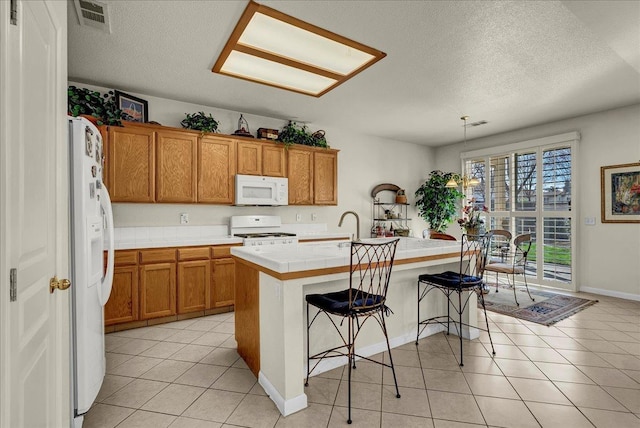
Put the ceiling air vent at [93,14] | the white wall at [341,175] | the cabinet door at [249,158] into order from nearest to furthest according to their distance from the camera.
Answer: the ceiling air vent at [93,14], the white wall at [341,175], the cabinet door at [249,158]

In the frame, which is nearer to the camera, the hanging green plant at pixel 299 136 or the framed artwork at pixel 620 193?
the framed artwork at pixel 620 193

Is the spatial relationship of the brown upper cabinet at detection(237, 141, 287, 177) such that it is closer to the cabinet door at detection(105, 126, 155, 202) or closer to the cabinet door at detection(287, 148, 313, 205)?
the cabinet door at detection(287, 148, 313, 205)

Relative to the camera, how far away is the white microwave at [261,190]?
162 inches


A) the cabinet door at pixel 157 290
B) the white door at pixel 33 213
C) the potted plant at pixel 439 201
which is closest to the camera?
the white door at pixel 33 213

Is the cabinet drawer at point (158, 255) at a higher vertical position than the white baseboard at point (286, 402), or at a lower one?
higher

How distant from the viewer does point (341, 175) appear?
5566 mm

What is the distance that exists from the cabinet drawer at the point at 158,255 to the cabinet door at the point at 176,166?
0.65 metres

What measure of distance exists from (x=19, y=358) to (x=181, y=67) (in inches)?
116

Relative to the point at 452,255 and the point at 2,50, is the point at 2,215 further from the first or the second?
the point at 452,255

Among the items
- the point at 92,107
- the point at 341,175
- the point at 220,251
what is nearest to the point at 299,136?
the point at 341,175

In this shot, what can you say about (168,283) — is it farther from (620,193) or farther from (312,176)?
(620,193)

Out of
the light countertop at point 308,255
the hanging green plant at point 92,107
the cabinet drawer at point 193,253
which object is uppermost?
the hanging green plant at point 92,107

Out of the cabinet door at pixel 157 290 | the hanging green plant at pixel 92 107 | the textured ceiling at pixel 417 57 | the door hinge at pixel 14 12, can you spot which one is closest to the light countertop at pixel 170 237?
the cabinet door at pixel 157 290

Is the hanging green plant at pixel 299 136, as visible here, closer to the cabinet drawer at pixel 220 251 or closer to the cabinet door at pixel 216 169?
the cabinet door at pixel 216 169
